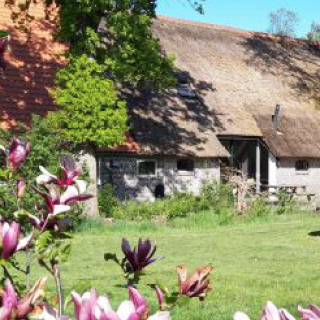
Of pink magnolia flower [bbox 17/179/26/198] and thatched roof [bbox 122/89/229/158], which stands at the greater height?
thatched roof [bbox 122/89/229/158]

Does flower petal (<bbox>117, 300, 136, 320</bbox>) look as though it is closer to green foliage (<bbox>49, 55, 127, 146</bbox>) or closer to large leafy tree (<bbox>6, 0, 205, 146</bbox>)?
large leafy tree (<bbox>6, 0, 205, 146</bbox>)

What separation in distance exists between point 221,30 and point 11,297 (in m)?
35.2

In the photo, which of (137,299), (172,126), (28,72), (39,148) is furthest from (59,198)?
(172,126)

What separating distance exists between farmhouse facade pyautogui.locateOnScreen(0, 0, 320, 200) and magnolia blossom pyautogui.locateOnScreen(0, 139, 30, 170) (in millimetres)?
19101

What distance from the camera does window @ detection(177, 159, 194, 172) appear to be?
2751 centimetres

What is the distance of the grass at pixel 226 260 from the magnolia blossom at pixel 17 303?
12.0 inches

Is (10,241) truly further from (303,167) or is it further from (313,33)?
(313,33)

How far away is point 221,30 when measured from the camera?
119ft

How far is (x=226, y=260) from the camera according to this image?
1293 cm

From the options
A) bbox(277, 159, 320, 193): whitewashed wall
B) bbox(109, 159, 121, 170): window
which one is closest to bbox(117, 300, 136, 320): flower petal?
bbox(109, 159, 121, 170): window

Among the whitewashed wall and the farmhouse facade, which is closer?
the farmhouse facade

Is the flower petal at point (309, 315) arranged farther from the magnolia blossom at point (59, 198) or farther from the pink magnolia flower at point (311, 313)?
the magnolia blossom at point (59, 198)

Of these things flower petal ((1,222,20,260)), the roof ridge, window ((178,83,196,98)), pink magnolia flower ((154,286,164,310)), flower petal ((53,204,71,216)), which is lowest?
pink magnolia flower ((154,286,164,310))

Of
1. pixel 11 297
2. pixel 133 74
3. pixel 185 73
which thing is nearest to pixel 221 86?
pixel 185 73
